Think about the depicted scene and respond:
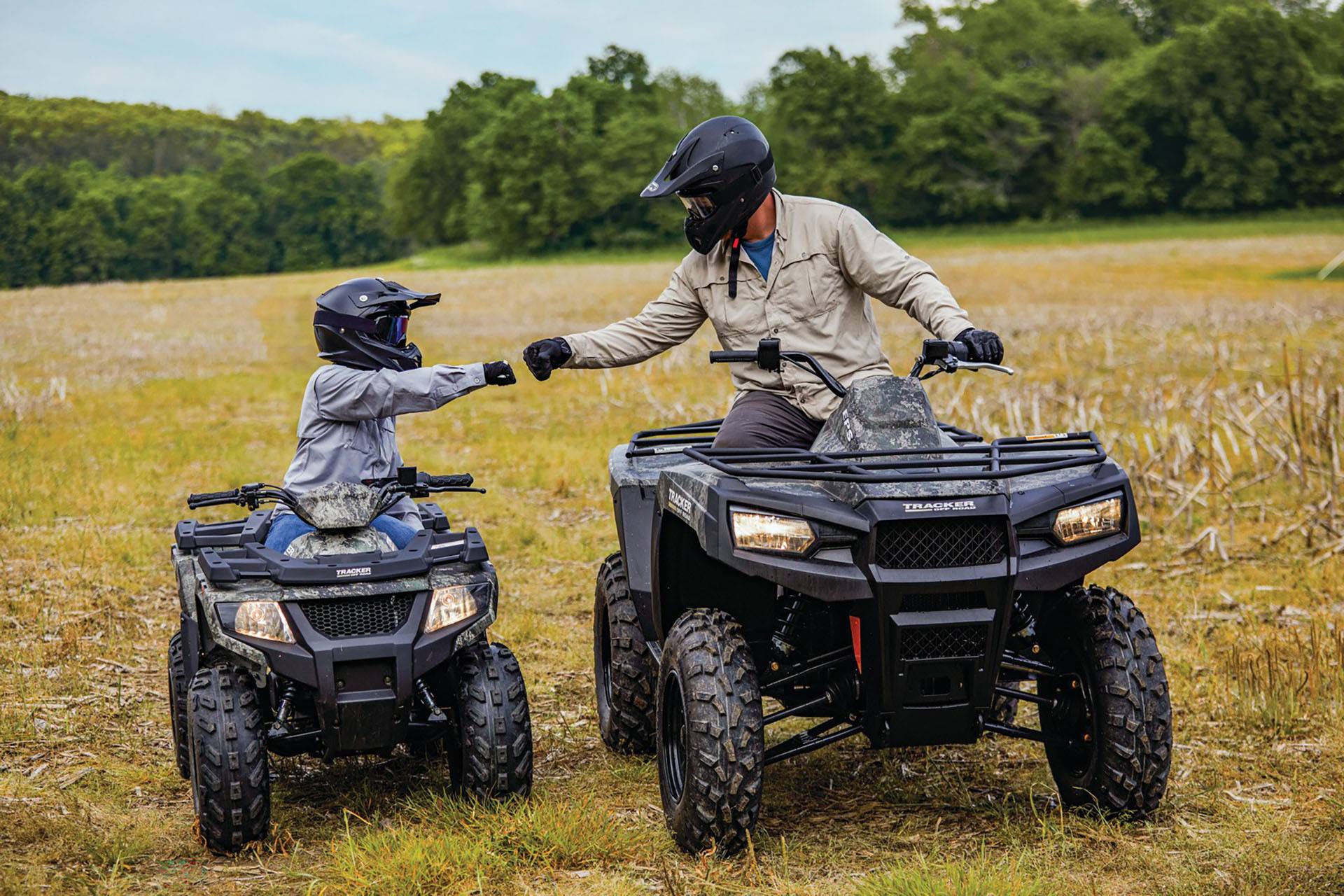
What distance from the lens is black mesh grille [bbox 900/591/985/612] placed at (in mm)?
4000

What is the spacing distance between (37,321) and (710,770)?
103 ft


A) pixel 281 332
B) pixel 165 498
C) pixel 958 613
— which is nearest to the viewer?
pixel 958 613

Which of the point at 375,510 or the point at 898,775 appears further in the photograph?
the point at 898,775

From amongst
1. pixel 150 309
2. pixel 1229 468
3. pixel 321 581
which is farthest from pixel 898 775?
pixel 150 309

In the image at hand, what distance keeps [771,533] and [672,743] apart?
942mm

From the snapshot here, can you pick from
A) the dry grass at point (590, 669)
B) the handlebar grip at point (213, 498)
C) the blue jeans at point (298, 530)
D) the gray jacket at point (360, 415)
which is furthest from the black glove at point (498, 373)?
the dry grass at point (590, 669)

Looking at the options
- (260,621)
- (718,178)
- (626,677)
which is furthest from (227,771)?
(718,178)

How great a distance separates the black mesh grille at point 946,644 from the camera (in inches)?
159

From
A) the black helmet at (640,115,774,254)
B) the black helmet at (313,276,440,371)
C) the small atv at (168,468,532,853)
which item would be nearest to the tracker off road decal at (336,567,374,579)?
the small atv at (168,468,532,853)

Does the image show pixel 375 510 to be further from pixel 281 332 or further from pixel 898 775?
pixel 281 332

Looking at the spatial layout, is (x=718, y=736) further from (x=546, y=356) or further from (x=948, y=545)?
(x=546, y=356)

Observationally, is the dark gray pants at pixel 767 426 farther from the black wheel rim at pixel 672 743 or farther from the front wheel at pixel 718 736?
the black wheel rim at pixel 672 743

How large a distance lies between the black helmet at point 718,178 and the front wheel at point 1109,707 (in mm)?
1789

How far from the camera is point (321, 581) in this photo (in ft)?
14.9
